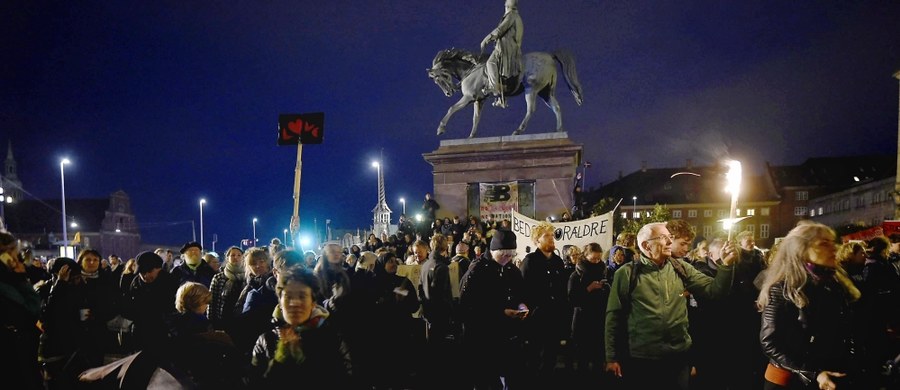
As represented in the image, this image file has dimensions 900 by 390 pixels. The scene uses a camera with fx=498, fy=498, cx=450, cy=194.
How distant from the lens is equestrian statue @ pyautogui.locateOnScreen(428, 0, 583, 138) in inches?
669

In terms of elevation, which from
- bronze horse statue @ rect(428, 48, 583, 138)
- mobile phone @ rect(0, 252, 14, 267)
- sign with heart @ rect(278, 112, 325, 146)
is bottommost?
mobile phone @ rect(0, 252, 14, 267)

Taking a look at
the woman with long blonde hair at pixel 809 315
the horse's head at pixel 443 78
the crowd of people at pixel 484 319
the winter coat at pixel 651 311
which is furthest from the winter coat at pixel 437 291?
the horse's head at pixel 443 78

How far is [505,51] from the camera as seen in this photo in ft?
55.8

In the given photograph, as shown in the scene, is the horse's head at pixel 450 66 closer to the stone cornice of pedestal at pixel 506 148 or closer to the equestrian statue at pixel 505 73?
the equestrian statue at pixel 505 73

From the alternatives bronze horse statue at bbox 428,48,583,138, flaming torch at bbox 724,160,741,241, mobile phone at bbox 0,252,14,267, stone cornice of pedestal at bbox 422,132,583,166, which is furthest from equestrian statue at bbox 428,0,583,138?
mobile phone at bbox 0,252,14,267

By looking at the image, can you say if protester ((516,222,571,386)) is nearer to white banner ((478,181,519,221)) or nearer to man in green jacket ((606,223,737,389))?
man in green jacket ((606,223,737,389))

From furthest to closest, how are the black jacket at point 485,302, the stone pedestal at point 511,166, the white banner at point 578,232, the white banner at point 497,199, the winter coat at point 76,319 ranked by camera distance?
the white banner at point 497,199, the stone pedestal at point 511,166, the white banner at point 578,232, the black jacket at point 485,302, the winter coat at point 76,319

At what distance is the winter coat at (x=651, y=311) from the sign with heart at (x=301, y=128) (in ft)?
22.6

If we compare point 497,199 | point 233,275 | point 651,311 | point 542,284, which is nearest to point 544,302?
point 542,284

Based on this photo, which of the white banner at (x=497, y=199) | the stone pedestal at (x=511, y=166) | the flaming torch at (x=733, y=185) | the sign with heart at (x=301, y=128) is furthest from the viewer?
the white banner at (x=497, y=199)

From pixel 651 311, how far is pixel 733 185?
1.28m

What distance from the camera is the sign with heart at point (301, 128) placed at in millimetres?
9680

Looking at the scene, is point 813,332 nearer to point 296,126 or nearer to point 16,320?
point 16,320

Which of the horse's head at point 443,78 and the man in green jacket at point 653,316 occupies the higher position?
the horse's head at point 443,78
